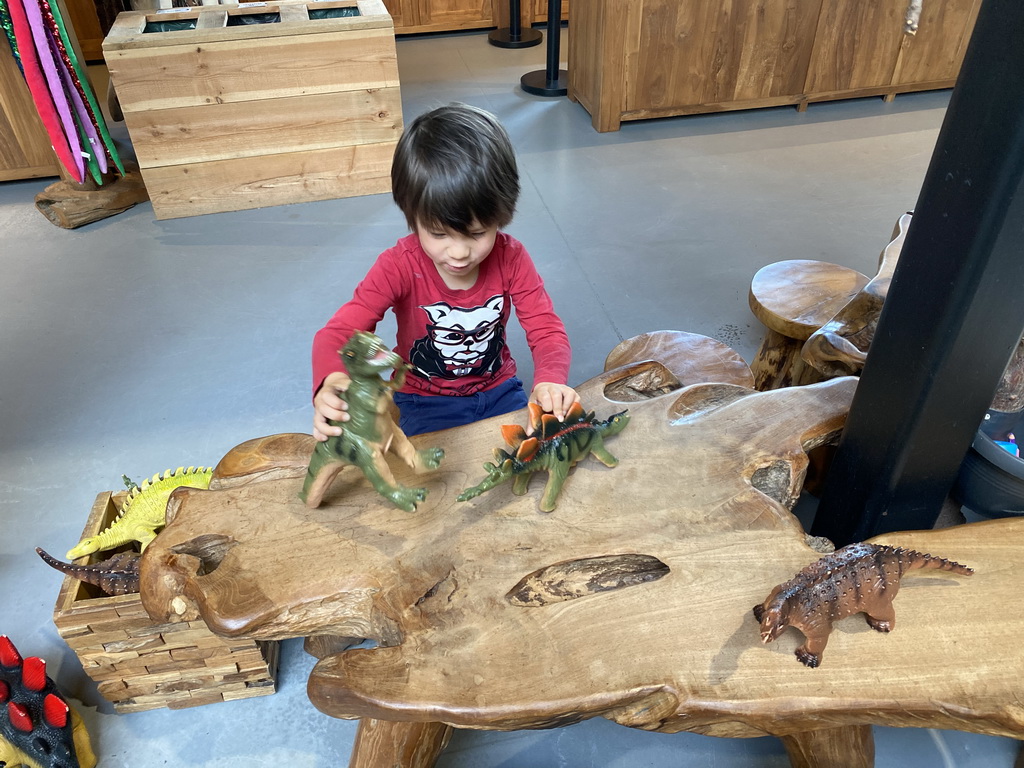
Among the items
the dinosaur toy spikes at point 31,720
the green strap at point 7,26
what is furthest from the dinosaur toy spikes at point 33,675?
the green strap at point 7,26

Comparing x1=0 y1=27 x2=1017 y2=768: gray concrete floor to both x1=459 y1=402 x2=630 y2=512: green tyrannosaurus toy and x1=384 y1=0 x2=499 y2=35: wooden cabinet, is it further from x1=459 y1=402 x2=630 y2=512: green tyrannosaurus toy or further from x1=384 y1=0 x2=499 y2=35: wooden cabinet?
x1=384 y1=0 x2=499 y2=35: wooden cabinet

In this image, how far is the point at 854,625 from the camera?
1.01 m

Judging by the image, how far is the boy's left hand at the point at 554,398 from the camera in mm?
1304

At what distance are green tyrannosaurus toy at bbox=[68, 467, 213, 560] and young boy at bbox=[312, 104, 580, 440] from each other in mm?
504

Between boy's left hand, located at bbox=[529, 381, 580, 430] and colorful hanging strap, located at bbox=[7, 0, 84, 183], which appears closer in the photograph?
boy's left hand, located at bbox=[529, 381, 580, 430]

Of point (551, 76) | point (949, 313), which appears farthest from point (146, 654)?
point (551, 76)

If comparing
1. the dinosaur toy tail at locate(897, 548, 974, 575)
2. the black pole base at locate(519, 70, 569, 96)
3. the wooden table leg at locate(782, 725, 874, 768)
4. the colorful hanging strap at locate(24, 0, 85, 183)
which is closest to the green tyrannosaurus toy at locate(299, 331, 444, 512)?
the dinosaur toy tail at locate(897, 548, 974, 575)

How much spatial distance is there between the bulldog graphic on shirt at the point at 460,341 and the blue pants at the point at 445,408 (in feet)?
0.18

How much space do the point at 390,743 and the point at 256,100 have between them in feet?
9.04

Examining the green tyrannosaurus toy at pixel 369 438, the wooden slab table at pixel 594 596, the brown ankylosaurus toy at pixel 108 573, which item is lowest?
the brown ankylosaurus toy at pixel 108 573

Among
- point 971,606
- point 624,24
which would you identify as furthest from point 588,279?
point 971,606

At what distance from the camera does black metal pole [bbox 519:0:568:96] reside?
4527 millimetres

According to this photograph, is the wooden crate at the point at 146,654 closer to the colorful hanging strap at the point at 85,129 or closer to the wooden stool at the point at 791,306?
the wooden stool at the point at 791,306

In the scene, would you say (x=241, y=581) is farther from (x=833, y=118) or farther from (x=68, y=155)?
(x=833, y=118)
